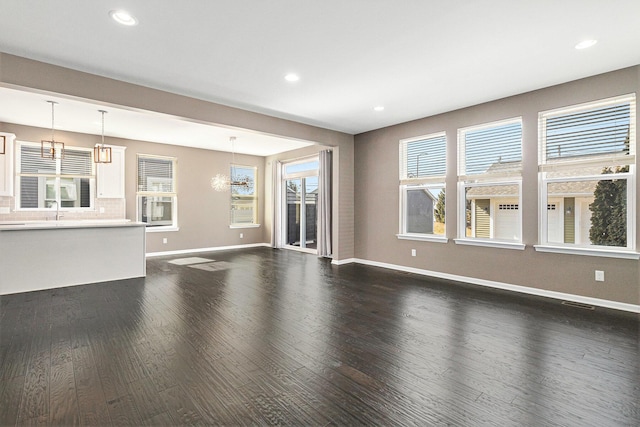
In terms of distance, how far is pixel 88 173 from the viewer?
695 cm

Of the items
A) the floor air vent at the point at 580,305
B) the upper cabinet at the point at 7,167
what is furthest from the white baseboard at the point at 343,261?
the upper cabinet at the point at 7,167

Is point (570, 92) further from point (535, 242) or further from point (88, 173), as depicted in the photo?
point (88, 173)

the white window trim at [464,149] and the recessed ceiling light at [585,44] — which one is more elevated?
the recessed ceiling light at [585,44]

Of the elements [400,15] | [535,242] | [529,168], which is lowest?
[535,242]

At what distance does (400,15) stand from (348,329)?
2.92 meters

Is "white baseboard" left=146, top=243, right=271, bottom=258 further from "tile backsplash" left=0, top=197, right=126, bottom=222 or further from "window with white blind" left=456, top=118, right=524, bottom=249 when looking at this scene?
"window with white blind" left=456, top=118, right=524, bottom=249

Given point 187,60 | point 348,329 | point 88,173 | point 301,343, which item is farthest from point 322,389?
point 88,173

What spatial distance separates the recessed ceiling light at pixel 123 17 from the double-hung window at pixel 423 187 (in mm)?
4667

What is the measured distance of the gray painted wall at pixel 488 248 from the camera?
12.5 ft

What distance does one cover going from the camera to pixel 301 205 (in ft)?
29.0

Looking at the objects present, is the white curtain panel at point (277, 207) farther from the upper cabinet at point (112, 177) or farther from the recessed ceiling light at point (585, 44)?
the recessed ceiling light at point (585, 44)

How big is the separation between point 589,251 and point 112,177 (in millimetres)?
8759

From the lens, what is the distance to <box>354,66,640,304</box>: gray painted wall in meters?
3.80

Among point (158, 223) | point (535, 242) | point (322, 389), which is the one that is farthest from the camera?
point (158, 223)
